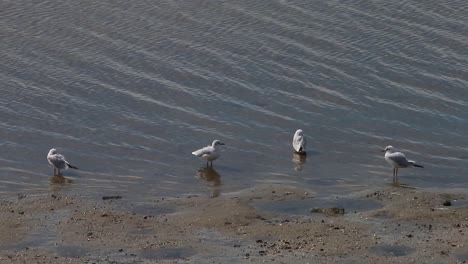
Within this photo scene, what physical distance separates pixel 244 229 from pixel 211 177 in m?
4.02

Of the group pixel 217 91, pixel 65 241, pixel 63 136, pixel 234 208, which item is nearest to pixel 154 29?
pixel 217 91

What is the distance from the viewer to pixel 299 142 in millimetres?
21922

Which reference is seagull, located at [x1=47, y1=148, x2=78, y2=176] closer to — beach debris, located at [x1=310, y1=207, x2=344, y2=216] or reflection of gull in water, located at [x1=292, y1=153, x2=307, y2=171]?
reflection of gull in water, located at [x1=292, y1=153, x2=307, y2=171]

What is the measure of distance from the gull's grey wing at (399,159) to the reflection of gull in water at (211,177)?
10.7 ft

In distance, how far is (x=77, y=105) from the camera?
24.1m

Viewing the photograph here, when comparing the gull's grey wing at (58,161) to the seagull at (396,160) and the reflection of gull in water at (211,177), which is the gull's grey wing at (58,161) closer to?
the reflection of gull in water at (211,177)

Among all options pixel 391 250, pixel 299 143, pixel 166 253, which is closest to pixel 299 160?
pixel 299 143

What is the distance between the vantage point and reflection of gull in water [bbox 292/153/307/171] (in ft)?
70.3

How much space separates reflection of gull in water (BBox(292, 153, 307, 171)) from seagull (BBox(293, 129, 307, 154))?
10 centimetres

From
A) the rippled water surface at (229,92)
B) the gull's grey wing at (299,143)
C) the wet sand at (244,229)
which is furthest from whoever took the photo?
the gull's grey wing at (299,143)

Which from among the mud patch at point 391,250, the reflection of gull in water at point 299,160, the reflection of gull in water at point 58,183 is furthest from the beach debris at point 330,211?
the reflection of gull in water at point 58,183

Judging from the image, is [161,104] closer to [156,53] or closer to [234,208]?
[156,53]

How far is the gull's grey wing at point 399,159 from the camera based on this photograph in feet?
67.4

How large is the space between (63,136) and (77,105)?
5.17ft
